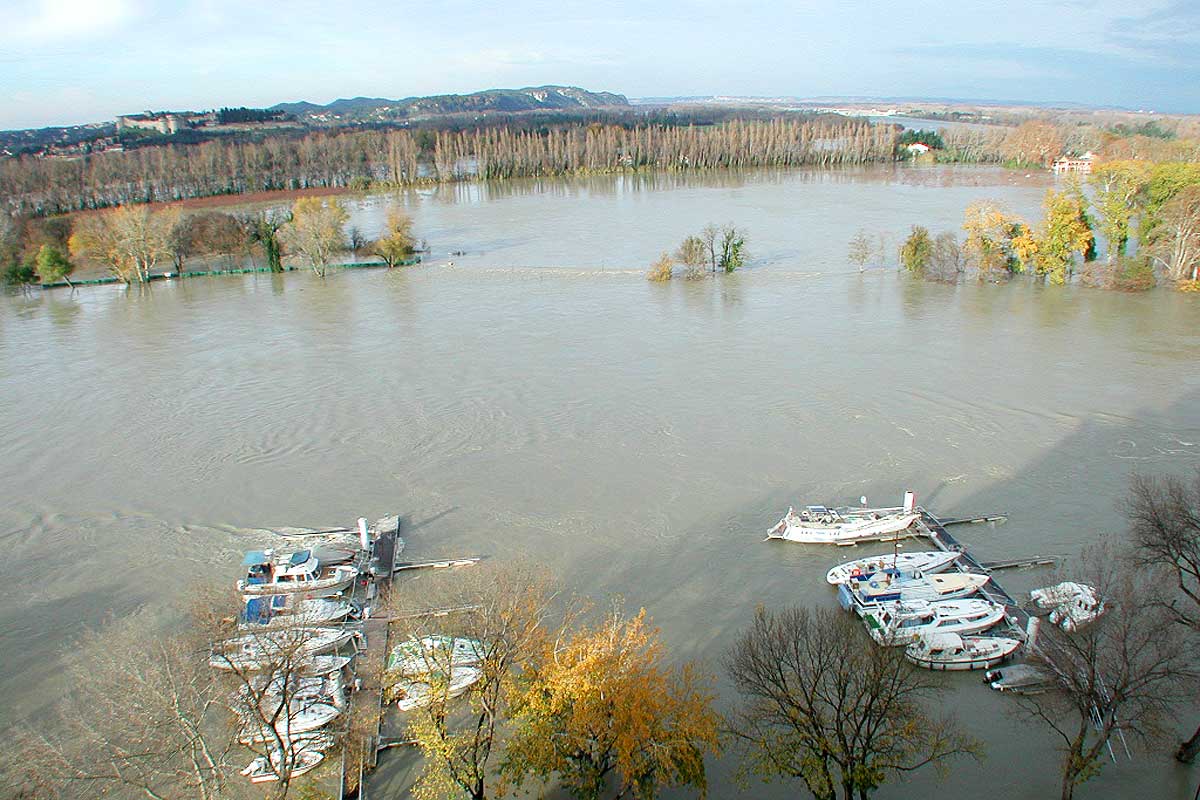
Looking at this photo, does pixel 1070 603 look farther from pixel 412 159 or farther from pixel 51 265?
pixel 412 159

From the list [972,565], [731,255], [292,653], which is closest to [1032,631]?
[972,565]

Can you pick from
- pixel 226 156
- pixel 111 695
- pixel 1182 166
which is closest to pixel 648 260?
pixel 1182 166

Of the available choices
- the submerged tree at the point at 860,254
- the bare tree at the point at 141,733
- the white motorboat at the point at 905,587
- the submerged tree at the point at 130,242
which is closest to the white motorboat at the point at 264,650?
the bare tree at the point at 141,733

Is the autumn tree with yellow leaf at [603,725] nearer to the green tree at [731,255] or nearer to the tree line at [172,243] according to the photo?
the green tree at [731,255]

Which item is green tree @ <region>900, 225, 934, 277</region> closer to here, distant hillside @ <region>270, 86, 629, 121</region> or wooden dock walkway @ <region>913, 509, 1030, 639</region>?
wooden dock walkway @ <region>913, 509, 1030, 639</region>

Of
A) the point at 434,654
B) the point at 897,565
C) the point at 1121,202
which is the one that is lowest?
the point at 897,565

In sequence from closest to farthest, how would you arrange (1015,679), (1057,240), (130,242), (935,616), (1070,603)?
(1070,603) → (1015,679) → (935,616) → (1057,240) → (130,242)

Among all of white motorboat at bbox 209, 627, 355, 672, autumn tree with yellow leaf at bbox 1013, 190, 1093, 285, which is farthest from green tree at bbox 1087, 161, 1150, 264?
white motorboat at bbox 209, 627, 355, 672
